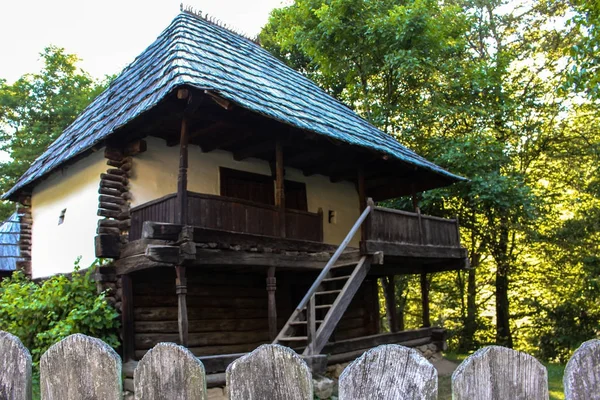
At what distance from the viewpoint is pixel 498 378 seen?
178cm

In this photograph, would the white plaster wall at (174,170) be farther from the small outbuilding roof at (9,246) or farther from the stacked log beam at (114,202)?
the small outbuilding roof at (9,246)

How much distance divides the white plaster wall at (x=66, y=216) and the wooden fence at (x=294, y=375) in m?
8.55

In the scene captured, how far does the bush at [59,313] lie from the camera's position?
9.11 m

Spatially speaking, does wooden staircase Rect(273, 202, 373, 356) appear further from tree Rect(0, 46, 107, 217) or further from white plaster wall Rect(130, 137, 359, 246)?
tree Rect(0, 46, 107, 217)

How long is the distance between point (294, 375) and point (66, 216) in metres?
10.5

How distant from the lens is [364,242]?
33.8 ft

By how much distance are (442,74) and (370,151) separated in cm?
789

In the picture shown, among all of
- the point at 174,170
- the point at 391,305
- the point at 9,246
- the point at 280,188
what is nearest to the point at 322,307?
the point at 280,188

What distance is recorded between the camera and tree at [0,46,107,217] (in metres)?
25.1

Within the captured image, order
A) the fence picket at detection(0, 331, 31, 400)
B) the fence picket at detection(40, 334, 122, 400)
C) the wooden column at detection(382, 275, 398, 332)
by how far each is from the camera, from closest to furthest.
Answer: the fence picket at detection(40, 334, 122, 400), the fence picket at detection(0, 331, 31, 400), the wooden column at detection(382, 275, 398, 332)

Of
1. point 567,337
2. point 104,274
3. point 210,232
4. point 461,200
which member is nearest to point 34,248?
point 104,274

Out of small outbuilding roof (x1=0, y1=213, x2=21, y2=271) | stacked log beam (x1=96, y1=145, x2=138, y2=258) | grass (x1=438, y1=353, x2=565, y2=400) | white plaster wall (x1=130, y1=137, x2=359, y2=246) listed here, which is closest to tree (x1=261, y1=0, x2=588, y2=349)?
grass (x1=438, y1=353, x2=565, y2=400)

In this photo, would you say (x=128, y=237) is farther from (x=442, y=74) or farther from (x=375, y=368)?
(x=442, y=74)

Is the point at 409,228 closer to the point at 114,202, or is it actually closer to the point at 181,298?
the point at 181,298
